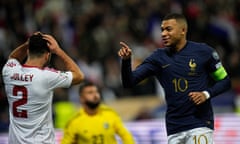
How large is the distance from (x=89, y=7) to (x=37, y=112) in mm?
10215

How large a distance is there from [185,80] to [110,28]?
9.13m

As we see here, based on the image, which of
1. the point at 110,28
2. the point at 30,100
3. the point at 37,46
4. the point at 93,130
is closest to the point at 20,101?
the point at 30,100

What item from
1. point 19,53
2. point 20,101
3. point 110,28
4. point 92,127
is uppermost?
point 110,28

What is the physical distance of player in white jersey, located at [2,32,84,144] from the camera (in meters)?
8.66

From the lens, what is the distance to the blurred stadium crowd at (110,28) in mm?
16516

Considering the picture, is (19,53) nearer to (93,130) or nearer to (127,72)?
(127,72)

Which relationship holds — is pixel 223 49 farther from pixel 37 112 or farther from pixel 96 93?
pixel 37 112

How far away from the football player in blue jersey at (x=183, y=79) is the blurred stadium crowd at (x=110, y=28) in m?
7.15

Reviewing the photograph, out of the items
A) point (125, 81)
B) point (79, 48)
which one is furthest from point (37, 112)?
point (79, 48)

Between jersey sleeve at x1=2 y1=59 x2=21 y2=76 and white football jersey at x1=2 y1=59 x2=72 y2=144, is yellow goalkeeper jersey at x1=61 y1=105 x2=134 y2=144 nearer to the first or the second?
white football jersey at x1=2 y1=59 x2=72 y2=144

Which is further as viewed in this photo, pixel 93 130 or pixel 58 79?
pixel 93 130

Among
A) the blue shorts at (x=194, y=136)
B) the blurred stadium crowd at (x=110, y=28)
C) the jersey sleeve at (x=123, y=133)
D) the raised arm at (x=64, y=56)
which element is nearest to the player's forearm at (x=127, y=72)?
the raised arm at (x=64, y=56)

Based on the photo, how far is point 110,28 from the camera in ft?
58.5

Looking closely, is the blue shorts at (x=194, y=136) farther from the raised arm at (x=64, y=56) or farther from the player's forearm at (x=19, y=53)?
the player's forearm at (x=19, y=53)
